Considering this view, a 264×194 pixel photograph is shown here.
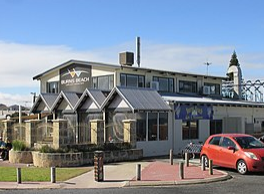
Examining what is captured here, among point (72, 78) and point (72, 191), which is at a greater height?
point (72, 78)

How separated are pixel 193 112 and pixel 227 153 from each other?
425 inches

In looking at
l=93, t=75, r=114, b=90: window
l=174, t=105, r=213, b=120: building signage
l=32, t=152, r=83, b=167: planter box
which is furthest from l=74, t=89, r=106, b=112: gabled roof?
l=32, t=152, r=83, b=167: planter box

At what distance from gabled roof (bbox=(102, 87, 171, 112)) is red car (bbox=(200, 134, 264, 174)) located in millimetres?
6679

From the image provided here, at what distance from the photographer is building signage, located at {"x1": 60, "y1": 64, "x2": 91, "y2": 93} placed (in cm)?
3281

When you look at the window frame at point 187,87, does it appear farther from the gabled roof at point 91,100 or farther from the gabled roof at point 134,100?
the gabled roof at point 91,100

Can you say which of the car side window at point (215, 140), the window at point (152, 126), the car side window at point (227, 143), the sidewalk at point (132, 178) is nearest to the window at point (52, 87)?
the window at point (152, 126)

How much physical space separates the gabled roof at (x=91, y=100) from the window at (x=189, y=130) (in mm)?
5662

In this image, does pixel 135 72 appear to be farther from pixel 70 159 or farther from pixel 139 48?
pixel 70 159

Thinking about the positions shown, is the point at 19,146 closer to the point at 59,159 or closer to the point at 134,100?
the point at 59,159

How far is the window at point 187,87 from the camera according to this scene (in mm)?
34938

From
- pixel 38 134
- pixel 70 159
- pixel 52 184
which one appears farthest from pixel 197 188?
pixel 38 134

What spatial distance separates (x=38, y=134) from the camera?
24641 millimetres

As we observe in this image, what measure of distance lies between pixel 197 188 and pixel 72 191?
13.4 feet

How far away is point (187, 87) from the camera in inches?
1403
